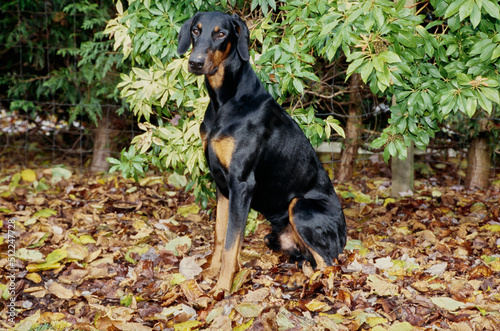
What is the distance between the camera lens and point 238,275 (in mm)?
3080

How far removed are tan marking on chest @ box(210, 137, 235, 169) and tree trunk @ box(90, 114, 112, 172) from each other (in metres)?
3.94

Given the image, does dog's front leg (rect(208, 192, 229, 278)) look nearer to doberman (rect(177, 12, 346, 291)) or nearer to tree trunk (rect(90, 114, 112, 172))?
doberman (rect(177, 12, 346, 291))

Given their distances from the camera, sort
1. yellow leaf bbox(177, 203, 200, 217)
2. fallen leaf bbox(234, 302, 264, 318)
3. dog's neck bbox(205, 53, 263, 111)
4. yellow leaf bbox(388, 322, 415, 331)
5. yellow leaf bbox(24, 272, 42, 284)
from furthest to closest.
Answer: yellow leaf bbox(177, 203, 200, 217)
yellow leaf bbox(24, 272, 42, 284)
dog's neck bbox(205, 53, 263, 111)
fallen leaf bbox(234, 302, 264, 318)
yellow leaf bbox(388, 322, 415, 331)

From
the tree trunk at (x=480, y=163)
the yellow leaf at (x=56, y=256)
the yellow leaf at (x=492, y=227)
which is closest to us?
the yellow leaf at (x=56, y=256)

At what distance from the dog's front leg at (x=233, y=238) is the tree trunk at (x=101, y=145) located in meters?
4.04

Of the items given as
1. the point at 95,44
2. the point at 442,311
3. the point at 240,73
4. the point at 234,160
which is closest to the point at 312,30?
the point at 240,73

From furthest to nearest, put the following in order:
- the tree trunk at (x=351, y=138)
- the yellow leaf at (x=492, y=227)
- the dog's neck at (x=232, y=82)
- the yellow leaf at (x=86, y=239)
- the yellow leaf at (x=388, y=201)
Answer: the tree trunk at (x=351, y=138)
the yellow leaf at (x=388, y=201)
the yellow leaf at (x=492, y=227)
the yellow leaf at (x=86, y=239)
the dog's neck at (x=232, y=82)

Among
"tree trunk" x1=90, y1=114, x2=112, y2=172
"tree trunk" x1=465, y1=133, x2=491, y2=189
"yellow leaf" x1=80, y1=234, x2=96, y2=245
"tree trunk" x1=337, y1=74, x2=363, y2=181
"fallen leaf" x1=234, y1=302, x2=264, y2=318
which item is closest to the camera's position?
"fallen leaf" x1=234, y1=302, x2=264, y2=318

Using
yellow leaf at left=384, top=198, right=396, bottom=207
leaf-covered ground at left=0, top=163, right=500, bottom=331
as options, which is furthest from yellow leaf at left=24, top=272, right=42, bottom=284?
yellow leaf at left=384, top=198, right=396, bottom=207

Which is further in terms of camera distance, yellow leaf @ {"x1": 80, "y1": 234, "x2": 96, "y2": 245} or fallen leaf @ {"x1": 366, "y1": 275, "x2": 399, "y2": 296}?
yellow leaf @ {"x1": 80, "y1": 234, "x2": 96, "y2": 245}

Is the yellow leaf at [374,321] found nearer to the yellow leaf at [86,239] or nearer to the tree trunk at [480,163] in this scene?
the yellow leaf at [86,239]

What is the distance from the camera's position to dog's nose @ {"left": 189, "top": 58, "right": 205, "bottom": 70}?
285cm

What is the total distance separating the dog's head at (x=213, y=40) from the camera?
2.90 m

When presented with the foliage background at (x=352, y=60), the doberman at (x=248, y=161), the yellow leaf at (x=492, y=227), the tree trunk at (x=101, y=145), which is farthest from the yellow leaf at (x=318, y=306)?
the tree trunk at (x=101, y=145)
